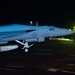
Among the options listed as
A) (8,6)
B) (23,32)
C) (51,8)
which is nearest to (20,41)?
(23,32)

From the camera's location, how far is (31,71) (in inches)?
466

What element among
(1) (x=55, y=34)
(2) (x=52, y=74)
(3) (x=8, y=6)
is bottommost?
(2) (x=52, y=74)

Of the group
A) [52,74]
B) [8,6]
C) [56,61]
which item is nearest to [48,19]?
[8,6]

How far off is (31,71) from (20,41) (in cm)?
669

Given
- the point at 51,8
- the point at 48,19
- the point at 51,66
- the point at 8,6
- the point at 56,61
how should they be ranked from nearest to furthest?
the point at 51,66 → the point at 56,61 → the point at 8,6 → the point at 48,19 → the point at 51,8

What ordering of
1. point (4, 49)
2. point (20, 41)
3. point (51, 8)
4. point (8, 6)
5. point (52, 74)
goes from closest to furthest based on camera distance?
point (52, 74) < point (4, 49) < point (20, 41) < point (8, 6) < point (51, 8)

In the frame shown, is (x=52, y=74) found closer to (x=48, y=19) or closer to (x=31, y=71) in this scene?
(x=31, y=71)

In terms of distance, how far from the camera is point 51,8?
47.5 metres

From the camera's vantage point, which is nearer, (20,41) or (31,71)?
(31,71)

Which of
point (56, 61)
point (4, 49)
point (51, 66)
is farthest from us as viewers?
point (4, 49)

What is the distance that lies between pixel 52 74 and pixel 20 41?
7430mm

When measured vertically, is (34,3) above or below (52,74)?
above

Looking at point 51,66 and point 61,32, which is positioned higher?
point 61,32

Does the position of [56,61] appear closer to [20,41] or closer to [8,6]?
[20,41]
